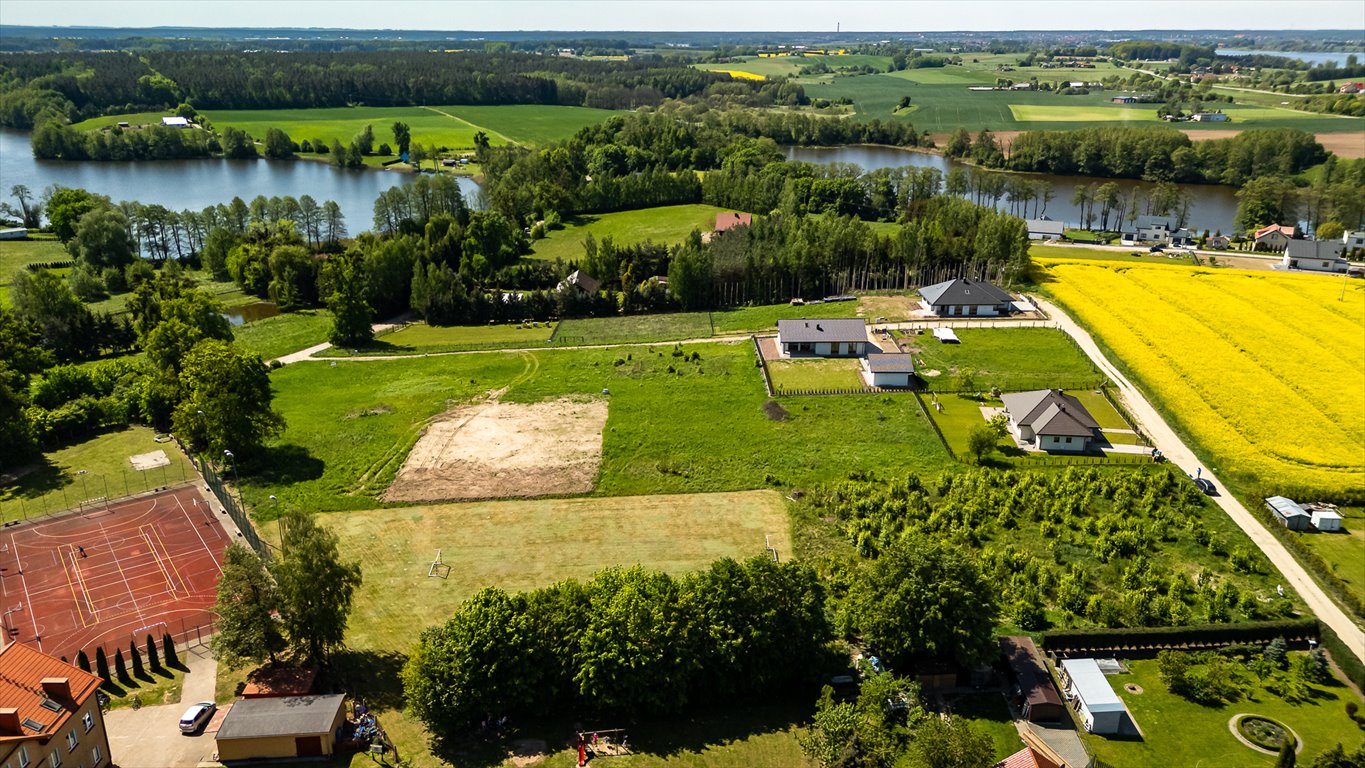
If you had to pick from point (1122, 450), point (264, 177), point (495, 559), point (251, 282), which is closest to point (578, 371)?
point (495, 559)

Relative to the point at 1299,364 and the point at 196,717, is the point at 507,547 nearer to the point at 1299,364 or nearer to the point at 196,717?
the point at 196,717

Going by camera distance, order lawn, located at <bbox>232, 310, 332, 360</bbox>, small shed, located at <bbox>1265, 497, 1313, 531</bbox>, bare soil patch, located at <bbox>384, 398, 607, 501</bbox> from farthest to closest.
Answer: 1. lawn, located at <bbox>232, 310, 332, 360</bbox>
2. bare soil patch, located at <bbox>384, 398, 607, 501</bbox>
3. small shed, located at <bbox>1265, 497, 1313, 531</bbox>

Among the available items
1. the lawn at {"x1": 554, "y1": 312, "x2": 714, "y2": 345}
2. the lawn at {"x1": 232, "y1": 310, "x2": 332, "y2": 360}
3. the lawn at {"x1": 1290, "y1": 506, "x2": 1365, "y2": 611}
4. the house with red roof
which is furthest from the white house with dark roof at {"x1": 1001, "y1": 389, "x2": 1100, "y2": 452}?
the lawn at {"x1": 232, "y1": 310, "x2": 332, "y2": 360}

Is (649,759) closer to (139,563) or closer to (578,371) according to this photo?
(139,563)

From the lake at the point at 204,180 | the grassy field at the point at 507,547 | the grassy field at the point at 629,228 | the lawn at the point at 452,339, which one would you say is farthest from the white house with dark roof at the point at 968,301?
the lake at the point at 204,180

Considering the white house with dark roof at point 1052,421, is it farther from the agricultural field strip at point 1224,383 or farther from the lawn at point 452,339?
the lawn at point 452,339

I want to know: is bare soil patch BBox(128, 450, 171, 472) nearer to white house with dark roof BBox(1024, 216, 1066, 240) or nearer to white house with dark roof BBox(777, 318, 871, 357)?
white house with dark roof BBox(777, 318, 871, 357)
